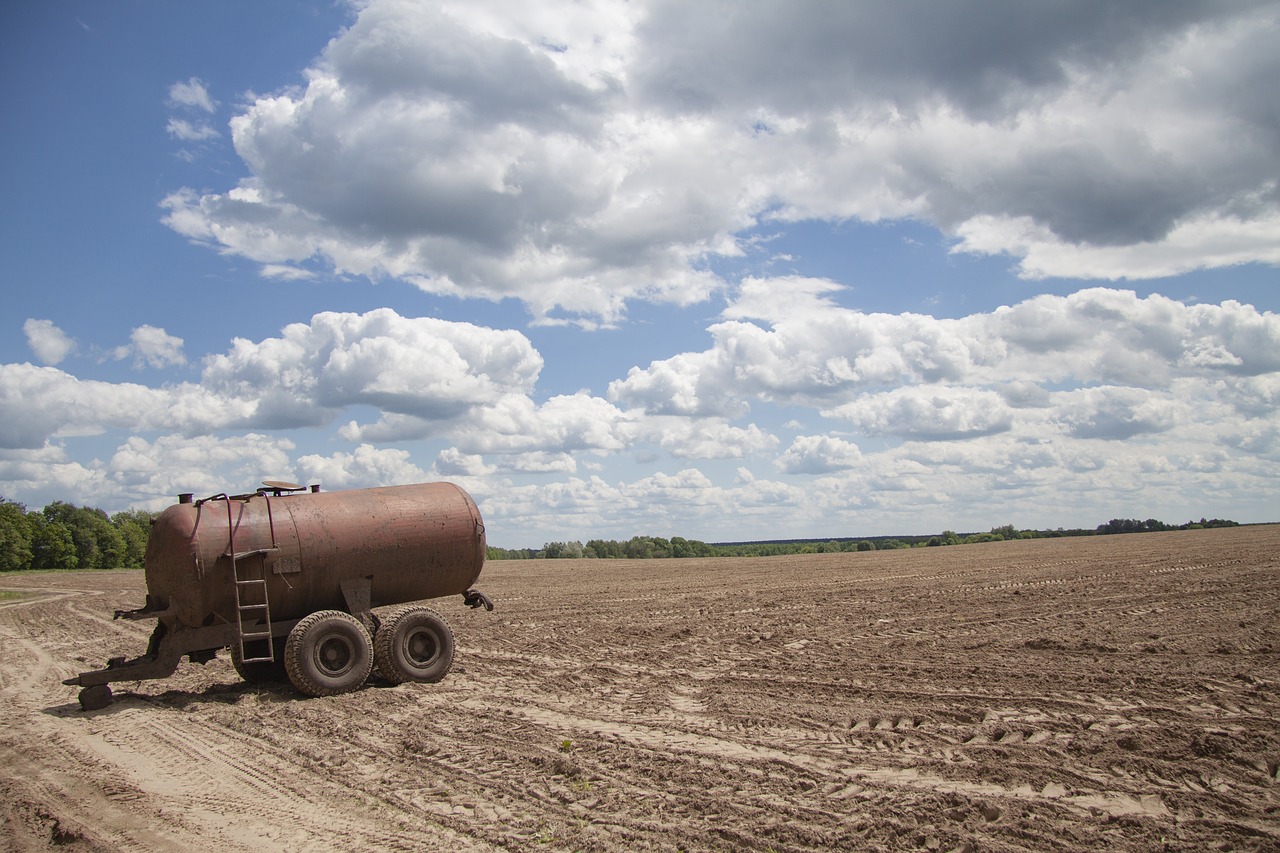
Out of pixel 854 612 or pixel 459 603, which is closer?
pixel 854 612

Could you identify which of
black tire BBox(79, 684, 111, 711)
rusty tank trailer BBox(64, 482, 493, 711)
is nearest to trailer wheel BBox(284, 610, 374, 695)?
rusty tank trailer BBox(64, 482, 493, 711)

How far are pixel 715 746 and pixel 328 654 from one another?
18.8 ft

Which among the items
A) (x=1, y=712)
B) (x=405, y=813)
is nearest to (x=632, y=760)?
(x=405, y=813)

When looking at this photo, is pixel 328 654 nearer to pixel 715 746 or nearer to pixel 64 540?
pixel 715 746

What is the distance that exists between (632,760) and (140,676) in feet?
22.4

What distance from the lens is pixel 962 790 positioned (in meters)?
6.21

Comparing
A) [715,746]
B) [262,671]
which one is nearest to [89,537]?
[262,671]

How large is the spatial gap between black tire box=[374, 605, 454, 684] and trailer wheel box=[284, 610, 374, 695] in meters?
0.22

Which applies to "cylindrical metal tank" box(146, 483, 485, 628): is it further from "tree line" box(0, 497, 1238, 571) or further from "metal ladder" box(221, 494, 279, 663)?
"tree line" box(0, 497, 1238, 571)

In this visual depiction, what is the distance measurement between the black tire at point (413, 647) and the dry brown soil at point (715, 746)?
0.80ft

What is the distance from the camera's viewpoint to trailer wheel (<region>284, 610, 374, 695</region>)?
10688 mm

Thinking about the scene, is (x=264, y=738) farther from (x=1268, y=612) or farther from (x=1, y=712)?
(x=1268, y=612)

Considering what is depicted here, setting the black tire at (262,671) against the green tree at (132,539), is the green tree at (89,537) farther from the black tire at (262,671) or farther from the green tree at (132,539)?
the black tire at (262,671)

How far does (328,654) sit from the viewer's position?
1107 cm
